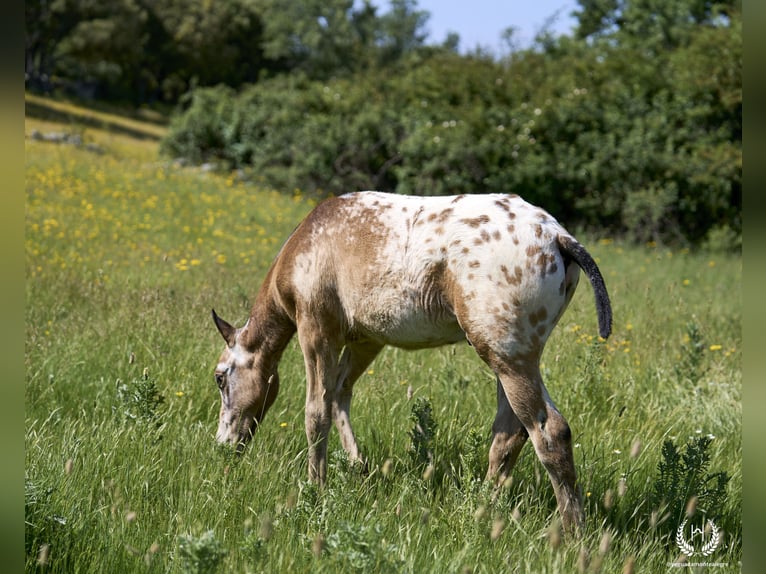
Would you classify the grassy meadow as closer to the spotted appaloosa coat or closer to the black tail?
the spotted appaloosa coat

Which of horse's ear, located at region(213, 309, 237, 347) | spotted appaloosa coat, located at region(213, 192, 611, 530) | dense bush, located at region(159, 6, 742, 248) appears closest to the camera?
spotted appaloosa coat, located at region(213, 192, 611, 530)

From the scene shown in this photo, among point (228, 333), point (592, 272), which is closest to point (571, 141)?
point (228, 333)

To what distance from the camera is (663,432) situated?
539 centimetres

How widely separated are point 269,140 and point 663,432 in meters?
15.5

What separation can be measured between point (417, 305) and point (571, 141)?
14002mm

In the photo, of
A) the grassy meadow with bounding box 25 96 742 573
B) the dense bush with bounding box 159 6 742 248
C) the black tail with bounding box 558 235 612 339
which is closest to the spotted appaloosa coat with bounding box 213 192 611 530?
the black tail with bounding box 558 235 612 339

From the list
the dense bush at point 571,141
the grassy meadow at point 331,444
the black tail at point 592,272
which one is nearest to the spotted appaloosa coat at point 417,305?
the black tail at point 592,272

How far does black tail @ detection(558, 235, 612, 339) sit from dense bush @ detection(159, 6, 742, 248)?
12.4 m

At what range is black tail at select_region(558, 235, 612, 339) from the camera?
3.71 meters

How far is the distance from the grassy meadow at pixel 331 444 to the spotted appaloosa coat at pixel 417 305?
24 centimetres

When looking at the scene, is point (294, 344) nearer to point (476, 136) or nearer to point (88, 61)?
point (476, 136)

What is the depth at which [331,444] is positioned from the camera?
493 centimetres

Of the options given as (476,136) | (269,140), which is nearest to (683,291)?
(476,136)

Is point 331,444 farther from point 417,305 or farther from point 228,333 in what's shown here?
point 417,305
